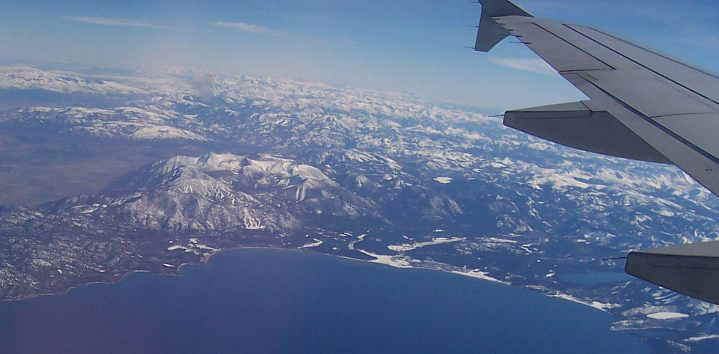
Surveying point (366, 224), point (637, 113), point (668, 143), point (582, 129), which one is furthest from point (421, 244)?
point (668, 143)

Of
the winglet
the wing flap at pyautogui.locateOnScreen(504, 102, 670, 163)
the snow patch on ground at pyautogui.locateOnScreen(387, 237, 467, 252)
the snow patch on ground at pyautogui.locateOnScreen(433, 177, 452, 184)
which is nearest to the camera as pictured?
the wing flap at pyautogui.locateOnScreen(504, 102, 670, 163)

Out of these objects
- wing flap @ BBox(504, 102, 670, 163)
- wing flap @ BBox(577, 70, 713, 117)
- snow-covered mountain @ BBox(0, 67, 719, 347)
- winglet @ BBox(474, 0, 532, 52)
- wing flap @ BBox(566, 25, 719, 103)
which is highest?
winglet @ BBox(474, 0, 532, 52)

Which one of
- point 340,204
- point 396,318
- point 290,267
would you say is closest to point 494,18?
point 396,318

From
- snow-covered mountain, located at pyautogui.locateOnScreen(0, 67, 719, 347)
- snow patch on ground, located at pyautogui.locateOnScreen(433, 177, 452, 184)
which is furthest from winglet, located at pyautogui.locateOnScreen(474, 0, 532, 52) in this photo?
snow patch on ground, located at pyautogui.locateOnScreen(433, 177, 452, 184)

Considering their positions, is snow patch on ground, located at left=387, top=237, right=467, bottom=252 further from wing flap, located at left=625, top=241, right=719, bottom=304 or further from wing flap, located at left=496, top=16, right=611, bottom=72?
wing flap, located at left=625, top=241, right=719, bottom=304

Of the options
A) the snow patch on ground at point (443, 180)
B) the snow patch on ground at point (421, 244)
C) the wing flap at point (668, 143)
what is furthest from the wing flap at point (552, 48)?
the snow patch on ground at point (443, 180)

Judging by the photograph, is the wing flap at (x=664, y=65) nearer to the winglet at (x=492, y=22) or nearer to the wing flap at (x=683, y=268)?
the winglet at (x=492, y=22)

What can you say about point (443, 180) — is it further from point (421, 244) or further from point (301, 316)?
point (301, 316)
